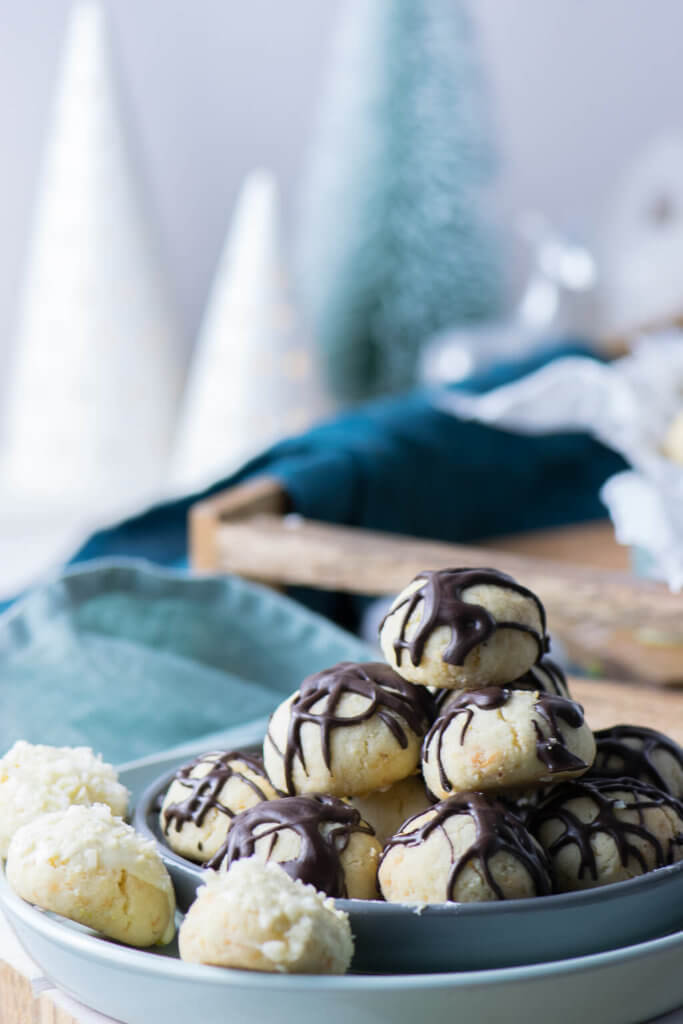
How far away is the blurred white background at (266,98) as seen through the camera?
3.79ft

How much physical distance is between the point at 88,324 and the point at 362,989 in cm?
82

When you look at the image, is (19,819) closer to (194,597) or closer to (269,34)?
(194,597)

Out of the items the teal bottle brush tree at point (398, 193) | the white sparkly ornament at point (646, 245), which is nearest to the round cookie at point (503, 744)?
the teal bottle brush tree at point (398, 193)

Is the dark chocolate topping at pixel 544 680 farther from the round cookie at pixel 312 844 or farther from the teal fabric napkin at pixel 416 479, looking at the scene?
the teal fabric napkin at pixel 416 479

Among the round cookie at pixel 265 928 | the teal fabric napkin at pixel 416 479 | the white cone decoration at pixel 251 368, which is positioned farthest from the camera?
the white cone decoration at pixel 251 368

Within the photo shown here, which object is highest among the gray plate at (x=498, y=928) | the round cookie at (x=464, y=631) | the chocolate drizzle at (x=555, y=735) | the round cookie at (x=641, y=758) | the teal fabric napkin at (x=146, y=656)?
the round cookie at (x=464, y=631)

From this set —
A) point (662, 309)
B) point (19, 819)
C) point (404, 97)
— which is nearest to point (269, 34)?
point (404, 97)

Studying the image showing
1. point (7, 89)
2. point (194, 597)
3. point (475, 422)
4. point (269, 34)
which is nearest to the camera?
point (194, 597)

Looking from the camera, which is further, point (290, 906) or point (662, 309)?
point (662, 309)

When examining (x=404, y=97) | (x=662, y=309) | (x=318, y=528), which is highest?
(x=404, y=97)

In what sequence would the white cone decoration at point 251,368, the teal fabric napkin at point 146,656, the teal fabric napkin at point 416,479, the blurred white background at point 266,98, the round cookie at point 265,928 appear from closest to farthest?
the round cookie at point 265,928
the teal fabric napkin at point 146,656
the teal fabric napkin at point 416,479
the white cone decoration at point 251,368
the blurred white background at point 266,98

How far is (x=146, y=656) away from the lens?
0.48m

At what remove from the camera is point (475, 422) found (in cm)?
83

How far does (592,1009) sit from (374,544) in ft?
1.09
